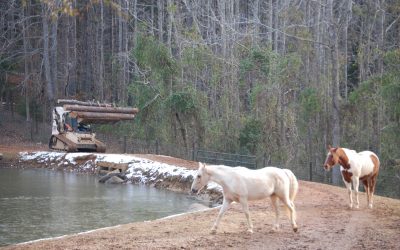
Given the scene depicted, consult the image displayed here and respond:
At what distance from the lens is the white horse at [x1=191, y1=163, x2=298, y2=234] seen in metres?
11.3

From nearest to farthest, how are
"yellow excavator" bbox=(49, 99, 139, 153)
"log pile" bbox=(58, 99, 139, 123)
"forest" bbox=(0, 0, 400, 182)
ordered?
1. "forest" bbox=(0, 0, 400, 182)
2. "log pile" bbox=(58, 99, 139, 123)
3. "yellow excavator" bbox=(49, 99, 139, 153)

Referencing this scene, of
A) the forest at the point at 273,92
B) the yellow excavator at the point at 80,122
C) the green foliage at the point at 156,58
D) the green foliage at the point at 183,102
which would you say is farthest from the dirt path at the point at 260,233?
the green foliage at the point at 156,58

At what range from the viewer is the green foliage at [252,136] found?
27.5 metres

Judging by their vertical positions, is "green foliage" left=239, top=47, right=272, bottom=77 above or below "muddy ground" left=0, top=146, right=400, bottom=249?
above


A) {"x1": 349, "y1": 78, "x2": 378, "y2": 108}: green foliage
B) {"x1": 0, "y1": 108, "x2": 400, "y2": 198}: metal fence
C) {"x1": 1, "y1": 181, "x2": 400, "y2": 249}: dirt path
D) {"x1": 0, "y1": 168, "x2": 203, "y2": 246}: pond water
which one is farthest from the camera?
{"x1": 349, "y1": 78, "x2": 378, "y2": 108}: green foliage

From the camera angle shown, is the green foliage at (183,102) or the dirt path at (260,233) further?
the green foliage at (183,102)

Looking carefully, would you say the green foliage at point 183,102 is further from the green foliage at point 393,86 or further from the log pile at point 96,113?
the green foliage at point 393,86

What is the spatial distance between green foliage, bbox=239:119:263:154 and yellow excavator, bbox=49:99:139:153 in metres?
6.40

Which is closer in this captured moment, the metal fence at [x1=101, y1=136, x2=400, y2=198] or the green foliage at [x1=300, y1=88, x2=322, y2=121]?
the metal fence at [x1=101, y1=136, x2=400, y2=198]

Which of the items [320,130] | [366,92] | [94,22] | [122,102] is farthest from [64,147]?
[94,22]

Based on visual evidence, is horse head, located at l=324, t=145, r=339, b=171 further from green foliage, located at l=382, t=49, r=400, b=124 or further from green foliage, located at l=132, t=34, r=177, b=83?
green foliage, located at l=132, t=34, r=177, b=83

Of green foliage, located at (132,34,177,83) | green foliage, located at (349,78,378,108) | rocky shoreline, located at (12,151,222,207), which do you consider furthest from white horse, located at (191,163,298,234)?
green foliage, located at (132,34,177,83)

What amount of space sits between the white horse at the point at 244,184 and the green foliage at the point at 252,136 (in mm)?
15737

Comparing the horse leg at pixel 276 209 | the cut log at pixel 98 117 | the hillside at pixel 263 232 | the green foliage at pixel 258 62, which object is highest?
the green foliage at pixel 258 62
